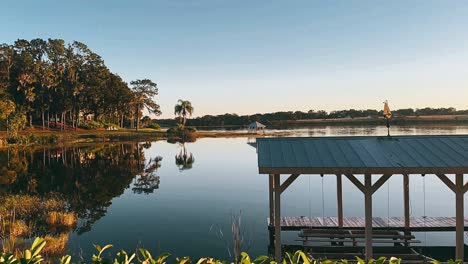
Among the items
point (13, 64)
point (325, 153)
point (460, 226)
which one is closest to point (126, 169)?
point (325, 153)

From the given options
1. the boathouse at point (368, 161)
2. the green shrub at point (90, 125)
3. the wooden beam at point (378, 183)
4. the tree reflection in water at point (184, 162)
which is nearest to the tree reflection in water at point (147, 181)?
the tree reflection in water at point (184, 162)

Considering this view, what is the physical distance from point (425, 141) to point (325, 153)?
2.93m

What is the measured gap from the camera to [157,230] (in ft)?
46.8

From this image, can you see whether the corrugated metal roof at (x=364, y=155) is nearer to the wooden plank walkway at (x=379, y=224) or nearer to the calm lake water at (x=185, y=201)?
the calm lake water at (x=185, y=201)

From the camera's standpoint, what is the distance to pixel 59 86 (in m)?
72.0

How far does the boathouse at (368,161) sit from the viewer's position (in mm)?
8023

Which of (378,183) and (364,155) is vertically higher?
(364,155)

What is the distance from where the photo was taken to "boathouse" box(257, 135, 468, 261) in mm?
8023

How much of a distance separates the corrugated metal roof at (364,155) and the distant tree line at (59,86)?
5868 centimetres

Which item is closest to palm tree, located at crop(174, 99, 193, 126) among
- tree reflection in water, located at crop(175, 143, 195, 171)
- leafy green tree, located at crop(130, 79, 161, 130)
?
leafy green tree, located at crop(130, 79, 161, 130)

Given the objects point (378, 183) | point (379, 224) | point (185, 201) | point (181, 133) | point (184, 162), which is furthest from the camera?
point (181, 133)

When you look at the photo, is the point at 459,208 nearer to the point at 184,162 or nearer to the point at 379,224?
the point at 379,224

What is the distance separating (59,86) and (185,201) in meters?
64.1

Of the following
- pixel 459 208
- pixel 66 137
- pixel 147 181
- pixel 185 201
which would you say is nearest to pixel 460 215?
pixel 459 208
